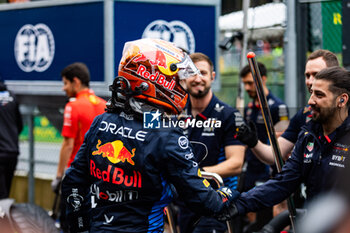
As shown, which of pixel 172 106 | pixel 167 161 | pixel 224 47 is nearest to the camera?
pixel 167 161

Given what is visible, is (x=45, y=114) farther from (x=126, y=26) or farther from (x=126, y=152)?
(x=126, y=152)

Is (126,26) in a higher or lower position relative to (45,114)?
higher

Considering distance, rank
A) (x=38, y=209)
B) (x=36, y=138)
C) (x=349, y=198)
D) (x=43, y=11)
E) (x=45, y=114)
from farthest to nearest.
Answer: (x=36, y=138) < (x=45, y=114) < (x=43, y=11) < (x=38, y=209) < (x=349, y=198)

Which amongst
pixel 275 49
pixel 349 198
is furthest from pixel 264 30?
pixel 349 198

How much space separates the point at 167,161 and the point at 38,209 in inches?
92.0

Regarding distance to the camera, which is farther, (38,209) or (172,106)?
(38,209)

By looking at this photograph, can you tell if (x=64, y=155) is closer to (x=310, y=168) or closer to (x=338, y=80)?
(x=310, y=168)

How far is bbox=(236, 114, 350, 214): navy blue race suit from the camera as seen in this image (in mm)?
3240

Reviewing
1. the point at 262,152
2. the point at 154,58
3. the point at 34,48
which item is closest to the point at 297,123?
the point at 262,152

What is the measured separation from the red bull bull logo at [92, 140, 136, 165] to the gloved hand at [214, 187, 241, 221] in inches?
22.6

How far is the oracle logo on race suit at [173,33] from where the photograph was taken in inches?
280

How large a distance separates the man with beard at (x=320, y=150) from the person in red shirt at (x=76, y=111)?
3080 mm

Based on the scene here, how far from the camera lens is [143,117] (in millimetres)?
2885

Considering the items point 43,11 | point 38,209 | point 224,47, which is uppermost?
point 43,11
